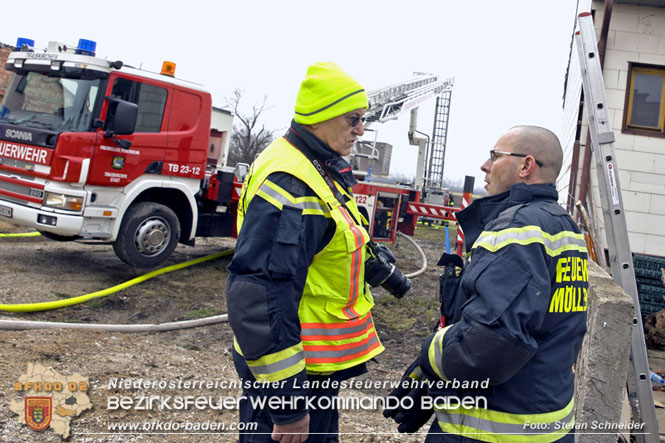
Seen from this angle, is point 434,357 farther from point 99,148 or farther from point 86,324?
point 99,148

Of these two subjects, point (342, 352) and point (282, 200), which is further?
point (342, 352)

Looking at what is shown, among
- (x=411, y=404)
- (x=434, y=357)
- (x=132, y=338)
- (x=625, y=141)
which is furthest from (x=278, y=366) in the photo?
(x=625, y=141)

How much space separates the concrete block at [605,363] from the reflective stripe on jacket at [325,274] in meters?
1.51

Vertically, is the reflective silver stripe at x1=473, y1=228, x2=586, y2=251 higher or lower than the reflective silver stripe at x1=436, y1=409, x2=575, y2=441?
higher

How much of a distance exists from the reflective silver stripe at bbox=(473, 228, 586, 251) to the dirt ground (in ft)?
6.82

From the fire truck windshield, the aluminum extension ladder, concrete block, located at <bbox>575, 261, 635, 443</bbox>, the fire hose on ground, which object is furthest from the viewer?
the fire truck windshield

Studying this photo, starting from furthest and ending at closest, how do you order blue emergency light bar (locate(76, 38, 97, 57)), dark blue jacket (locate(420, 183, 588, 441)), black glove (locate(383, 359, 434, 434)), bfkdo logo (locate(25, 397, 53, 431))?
blue emergency light bar (locate(76, 38, 97, 57))
bfkdo logo (locate(25, 397, 53, 431))
black glove (locate(383, 359, 434, 434))
dark blue jacket (locate(420, 183, 588, 441))

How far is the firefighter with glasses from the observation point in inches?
63.0

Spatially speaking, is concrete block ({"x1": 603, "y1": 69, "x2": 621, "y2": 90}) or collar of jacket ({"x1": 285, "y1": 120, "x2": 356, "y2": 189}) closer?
collar of jacket ({"x1": 285, "y1": 120, "x2": 356, "y2": 189})

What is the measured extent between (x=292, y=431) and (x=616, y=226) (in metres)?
2.54

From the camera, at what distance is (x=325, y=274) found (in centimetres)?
198

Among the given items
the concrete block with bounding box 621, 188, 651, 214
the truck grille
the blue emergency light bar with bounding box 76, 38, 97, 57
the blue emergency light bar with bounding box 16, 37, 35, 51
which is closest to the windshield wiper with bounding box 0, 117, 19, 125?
the truck grille

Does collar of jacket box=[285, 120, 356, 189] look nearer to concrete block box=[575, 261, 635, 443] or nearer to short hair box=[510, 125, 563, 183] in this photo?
short hair box=[510, 125, 563, 183]

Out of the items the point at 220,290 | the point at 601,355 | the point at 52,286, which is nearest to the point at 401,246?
the point at 220,290
